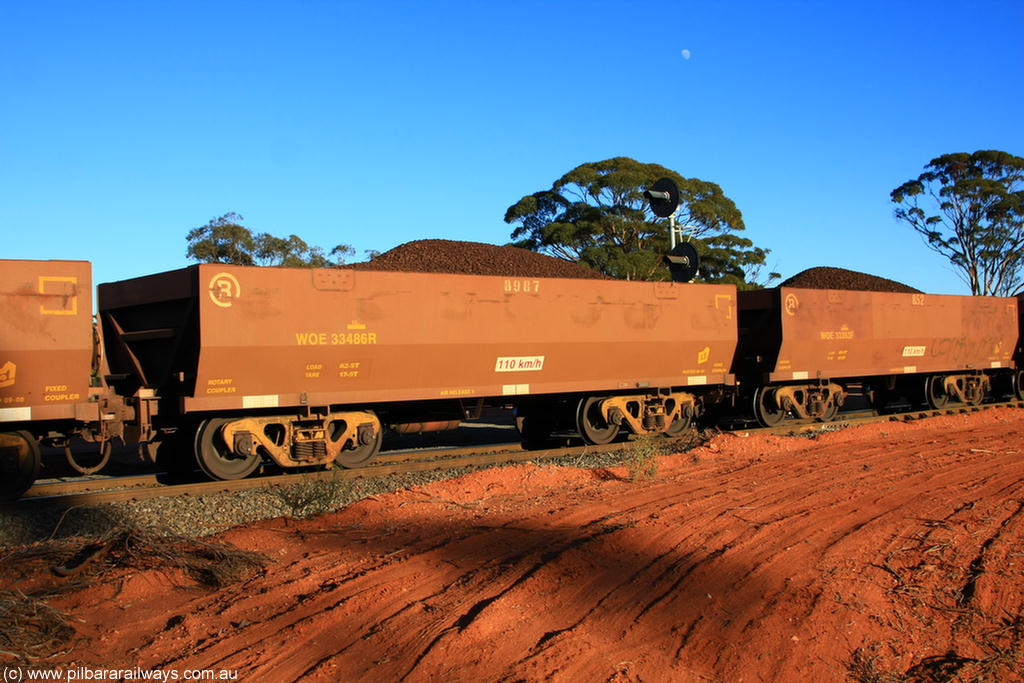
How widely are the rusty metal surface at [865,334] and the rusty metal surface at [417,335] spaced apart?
2048mm

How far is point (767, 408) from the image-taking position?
1638 cm

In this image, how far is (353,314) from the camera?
1074 cm

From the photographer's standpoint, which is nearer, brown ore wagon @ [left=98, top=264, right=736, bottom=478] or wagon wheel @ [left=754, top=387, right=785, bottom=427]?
brown ore wagon @ [left=98, top=264, right=736, bottom=478]

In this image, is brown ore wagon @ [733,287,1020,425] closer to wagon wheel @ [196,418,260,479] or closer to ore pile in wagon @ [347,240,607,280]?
wagon wheel @ [196,418,260,479]

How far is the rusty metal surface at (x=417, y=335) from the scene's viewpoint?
997 cm

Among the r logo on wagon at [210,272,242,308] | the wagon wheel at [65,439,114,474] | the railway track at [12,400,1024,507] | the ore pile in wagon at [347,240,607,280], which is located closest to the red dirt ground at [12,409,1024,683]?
the railway track at [12,400,1024,507]

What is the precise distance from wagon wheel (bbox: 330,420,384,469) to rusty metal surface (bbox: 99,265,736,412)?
64 centimetres

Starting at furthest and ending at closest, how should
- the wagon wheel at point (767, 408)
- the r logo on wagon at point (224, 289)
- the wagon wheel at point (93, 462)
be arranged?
the wagon wheel at point (767, 408) < the wagon wheel at point (93, 462) < the r logo on wagon at point (224, 289)

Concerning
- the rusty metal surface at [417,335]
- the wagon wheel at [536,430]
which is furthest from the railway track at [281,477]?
the rusty metal surface at [417,335]

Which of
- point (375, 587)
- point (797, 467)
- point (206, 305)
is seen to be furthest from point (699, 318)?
point (375, 587)

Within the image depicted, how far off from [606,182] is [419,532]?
39238mm

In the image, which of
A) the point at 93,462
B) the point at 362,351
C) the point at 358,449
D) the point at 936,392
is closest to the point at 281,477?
the point at 358,449

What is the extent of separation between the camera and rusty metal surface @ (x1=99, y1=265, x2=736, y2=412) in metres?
9.97

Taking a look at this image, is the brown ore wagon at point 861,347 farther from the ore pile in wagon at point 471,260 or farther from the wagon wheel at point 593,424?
the ore pile in wagon at point 471,260
